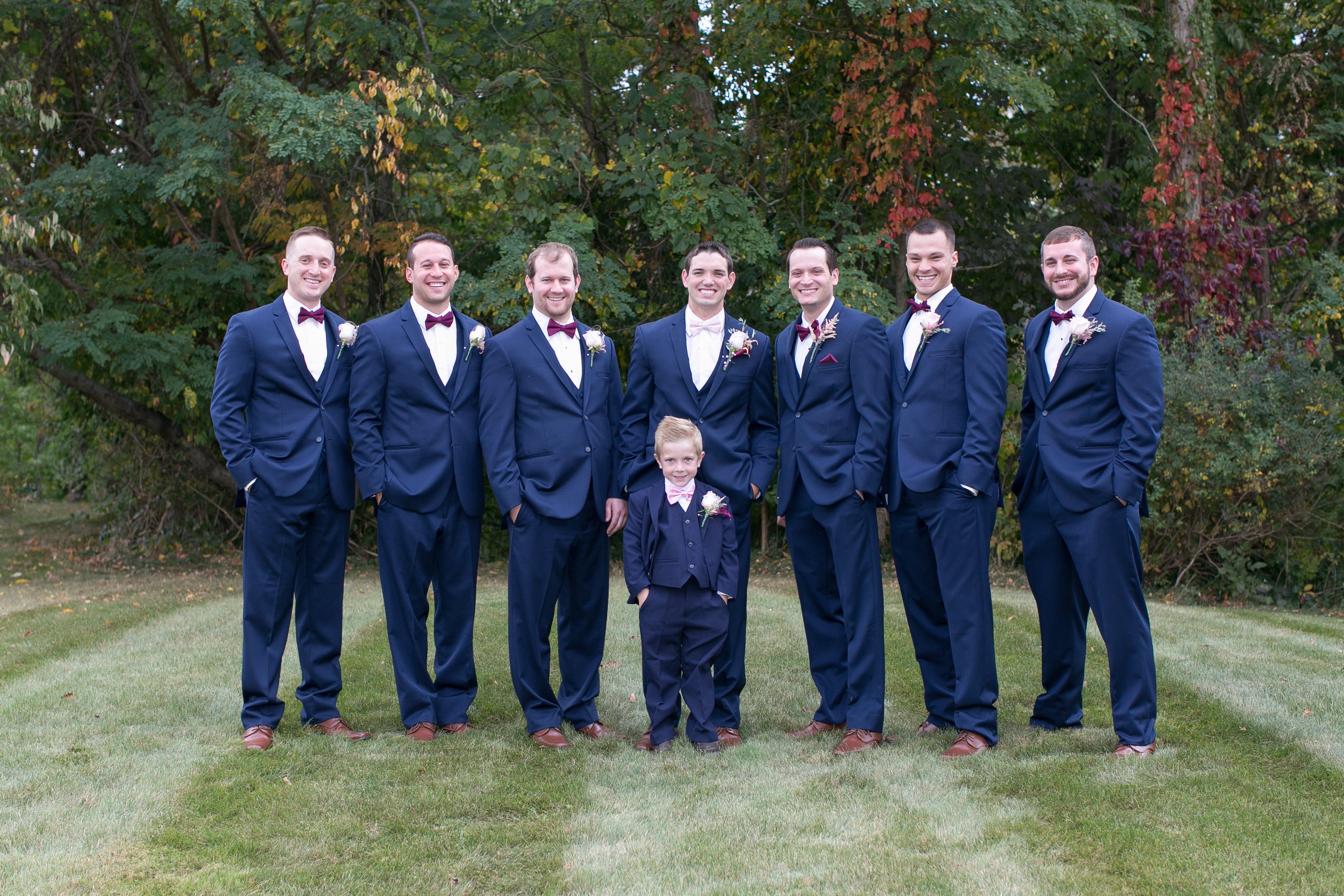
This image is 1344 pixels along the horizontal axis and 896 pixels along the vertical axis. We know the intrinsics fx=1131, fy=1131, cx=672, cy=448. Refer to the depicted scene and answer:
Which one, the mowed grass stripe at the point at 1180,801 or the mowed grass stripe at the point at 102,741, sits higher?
the mowed grass stripe at the point at 1180,801

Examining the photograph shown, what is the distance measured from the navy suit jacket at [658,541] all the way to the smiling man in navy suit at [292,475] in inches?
53.4

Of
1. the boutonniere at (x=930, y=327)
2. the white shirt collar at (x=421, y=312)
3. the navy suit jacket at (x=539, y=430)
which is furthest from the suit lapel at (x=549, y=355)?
the boutonniere at (x=930, y=327)

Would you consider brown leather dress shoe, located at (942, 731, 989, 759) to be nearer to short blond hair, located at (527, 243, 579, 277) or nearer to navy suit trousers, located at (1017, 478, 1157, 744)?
navy suit trousers, located at (1017, 478, 1157, 744)

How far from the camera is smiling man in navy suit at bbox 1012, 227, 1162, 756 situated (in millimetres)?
4664

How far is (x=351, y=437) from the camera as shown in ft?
16.8

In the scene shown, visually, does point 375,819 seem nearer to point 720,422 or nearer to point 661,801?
point 661,801

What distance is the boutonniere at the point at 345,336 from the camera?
5.21m

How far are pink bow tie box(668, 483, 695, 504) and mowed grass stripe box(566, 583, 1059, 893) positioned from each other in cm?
107

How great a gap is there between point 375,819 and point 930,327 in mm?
3004

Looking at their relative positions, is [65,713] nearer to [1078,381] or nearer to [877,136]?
[1078,381]

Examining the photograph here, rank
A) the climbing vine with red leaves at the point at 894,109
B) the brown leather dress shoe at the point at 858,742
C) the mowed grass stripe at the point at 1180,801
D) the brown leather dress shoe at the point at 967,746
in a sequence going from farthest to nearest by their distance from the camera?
1. the climbing vine with red leaves at the point at 894,109
2. the brown leather dress shoe at the point at 858,742
3. the brown leather dress shoe at the point at 967,746
4. the mowed grass stripe at the point at 1180,801

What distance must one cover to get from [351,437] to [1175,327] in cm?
952

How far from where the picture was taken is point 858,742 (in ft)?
15.9

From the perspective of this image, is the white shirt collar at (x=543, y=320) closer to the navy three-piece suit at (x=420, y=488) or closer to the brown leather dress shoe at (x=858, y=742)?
the navy three-piece suit at (x=420, y=488)
